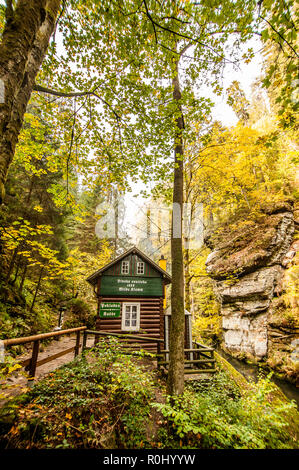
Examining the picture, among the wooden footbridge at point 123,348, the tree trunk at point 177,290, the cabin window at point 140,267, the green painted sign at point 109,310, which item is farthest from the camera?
the cabin window at point 140,267

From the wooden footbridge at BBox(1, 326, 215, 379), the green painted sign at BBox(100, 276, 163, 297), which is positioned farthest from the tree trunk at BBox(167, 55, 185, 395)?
the green painted sign at BBox(100, 276, 163, 297)

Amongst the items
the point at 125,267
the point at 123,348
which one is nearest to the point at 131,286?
the point at 125,267

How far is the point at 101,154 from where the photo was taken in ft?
20.5

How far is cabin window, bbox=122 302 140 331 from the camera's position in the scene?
33.6 ft

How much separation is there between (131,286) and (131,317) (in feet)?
5.98

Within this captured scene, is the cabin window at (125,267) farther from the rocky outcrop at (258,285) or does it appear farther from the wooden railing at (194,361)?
the rocky outcrop at (258,285)

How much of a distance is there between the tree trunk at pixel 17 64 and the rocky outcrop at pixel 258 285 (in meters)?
10.4

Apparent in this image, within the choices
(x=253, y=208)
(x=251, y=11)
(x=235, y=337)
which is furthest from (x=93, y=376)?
(x=253, y=208)

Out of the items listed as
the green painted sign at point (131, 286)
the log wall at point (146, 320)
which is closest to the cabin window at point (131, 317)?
the log wall at point (146, 320)

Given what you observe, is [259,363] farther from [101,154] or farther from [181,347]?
[101,154]

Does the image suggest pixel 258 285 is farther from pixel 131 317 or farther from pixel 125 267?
pixel 125 267

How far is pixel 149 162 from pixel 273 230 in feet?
35.1

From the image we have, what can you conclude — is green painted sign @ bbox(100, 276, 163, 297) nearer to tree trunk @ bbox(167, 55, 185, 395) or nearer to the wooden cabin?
the wooden cabin

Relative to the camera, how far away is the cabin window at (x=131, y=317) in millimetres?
10256
